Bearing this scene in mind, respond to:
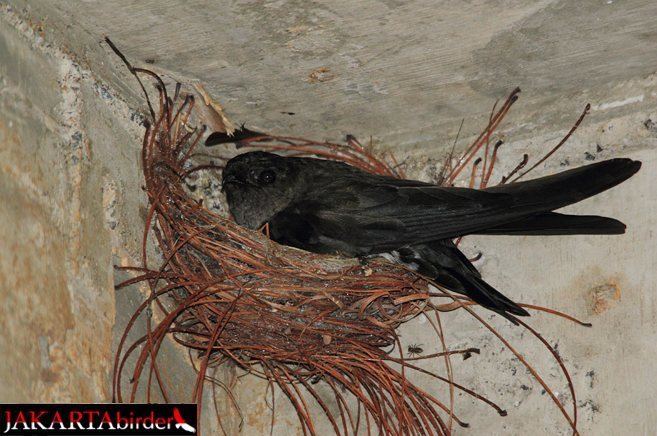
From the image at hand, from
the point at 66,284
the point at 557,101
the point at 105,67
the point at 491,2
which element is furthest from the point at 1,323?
the point at 557,101

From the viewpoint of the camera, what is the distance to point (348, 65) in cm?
360

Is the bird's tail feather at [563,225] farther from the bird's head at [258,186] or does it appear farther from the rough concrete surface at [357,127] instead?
Answer: the bird's head at [258,186]

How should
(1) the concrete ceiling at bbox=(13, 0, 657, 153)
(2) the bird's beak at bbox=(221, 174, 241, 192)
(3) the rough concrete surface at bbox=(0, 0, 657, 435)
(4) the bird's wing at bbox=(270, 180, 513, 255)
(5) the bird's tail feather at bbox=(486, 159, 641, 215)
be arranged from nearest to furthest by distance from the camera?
(3) the rough concrete surface at bbox=(0, 0, 657, 435), (1) the concrete ceiling at bbox=(13, 0, 657, 153), (5) the bird's tail feather at bbox=(486, 159, 641, 215), (4) the bird's wing at bbox=(270, 180, 513, 255), (2) the bird's beak at bbox=(221, 174, 241, 192)

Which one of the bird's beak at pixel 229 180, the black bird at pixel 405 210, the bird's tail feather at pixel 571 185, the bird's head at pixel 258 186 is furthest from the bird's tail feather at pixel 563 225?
the bird's beak at pixel 229 180

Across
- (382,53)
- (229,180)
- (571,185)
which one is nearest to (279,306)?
(229,180)

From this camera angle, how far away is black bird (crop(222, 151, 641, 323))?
3.40 meters

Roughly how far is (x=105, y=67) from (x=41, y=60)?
15.0 inches

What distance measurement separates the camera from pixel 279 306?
134 inches

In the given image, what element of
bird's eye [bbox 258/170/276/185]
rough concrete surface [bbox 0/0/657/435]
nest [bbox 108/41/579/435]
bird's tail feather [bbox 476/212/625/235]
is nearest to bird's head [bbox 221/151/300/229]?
bird's eye [bbox 258/170/276/185]

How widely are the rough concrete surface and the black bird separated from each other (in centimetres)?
17

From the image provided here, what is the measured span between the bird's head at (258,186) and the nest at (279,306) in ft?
1.16

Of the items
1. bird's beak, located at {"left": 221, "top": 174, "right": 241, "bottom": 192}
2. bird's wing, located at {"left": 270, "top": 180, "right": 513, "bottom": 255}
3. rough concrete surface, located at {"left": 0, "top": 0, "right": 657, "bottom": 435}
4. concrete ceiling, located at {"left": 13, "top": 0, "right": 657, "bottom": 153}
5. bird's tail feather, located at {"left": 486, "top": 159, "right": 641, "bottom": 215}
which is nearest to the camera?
rough concrete surface, located at {"left": 0, "top": 0, "right": 657, "bottom": 435}

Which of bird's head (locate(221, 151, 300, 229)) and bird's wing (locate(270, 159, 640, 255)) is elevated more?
bird's head (locate(221, 151, 300, 229))

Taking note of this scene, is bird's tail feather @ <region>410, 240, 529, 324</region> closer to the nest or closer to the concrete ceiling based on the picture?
the nest
